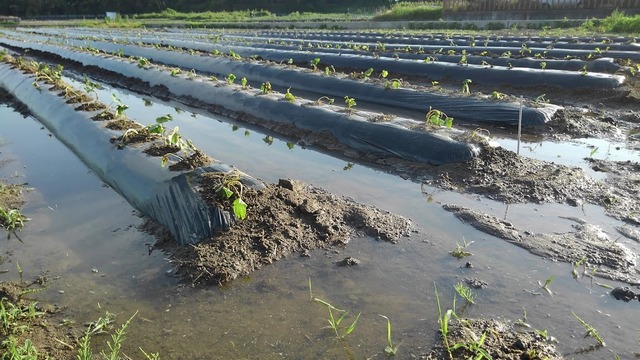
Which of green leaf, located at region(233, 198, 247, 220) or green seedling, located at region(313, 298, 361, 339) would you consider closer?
green seedling, located at region(313, 298, 361, 339)

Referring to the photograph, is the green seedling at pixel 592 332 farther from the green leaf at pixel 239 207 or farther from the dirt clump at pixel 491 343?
the green leaf at pixel 239 207

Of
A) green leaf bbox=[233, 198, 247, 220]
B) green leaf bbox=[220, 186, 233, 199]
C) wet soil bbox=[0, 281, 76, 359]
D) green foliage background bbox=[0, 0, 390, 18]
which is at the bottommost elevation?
wet soil bbox=[0, 281, 76, 359]

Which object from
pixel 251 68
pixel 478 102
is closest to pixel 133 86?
pixel 251 68

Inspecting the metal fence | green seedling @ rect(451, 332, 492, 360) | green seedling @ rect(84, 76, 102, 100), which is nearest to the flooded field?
green seedling @ rect(451, 332, 492, 360)

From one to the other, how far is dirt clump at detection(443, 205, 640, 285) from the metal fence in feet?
71.8

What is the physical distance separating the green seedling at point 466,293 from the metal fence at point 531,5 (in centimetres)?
2310

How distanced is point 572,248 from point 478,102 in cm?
401

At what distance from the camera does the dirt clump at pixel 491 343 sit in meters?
2.40

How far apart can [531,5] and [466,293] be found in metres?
24.5

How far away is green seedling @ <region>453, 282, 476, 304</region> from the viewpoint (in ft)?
9.48

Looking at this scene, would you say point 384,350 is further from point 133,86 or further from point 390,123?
point 133,86

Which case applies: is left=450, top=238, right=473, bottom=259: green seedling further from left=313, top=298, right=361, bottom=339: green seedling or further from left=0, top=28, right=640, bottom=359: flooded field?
left=313, top=298, right=361, bottom=339: green seedling

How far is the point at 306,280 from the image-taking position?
3186mm

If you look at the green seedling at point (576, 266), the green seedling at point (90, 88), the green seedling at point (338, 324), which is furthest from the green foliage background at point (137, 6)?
the green seedling at point (338, 324)
